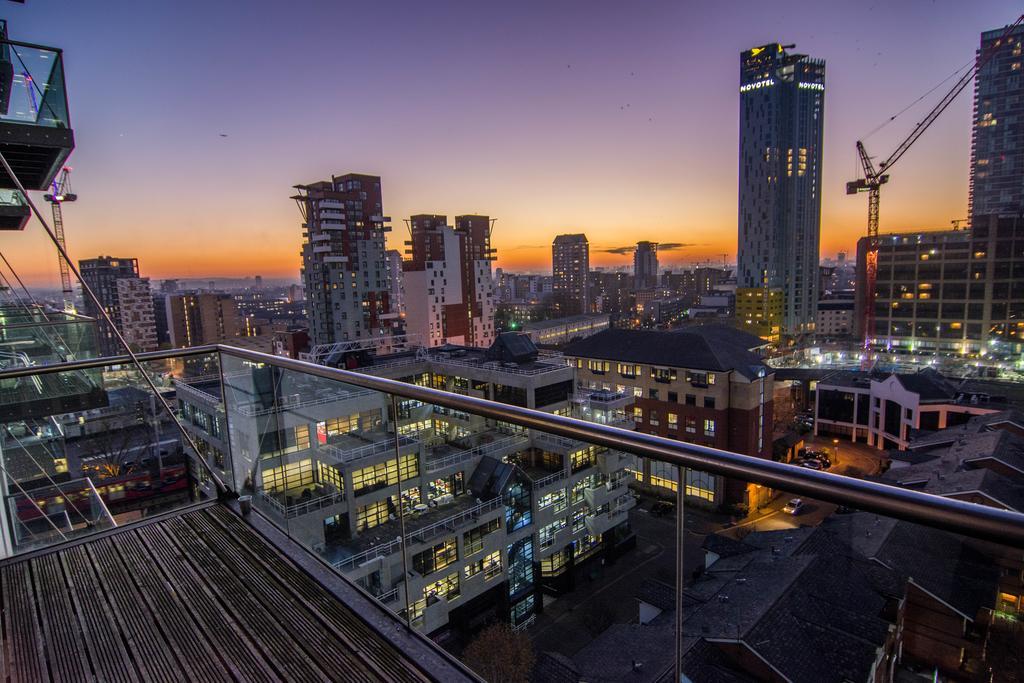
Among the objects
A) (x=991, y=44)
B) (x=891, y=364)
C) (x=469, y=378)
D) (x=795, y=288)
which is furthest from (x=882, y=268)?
(x=469, y=378)

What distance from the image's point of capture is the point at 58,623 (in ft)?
7.77

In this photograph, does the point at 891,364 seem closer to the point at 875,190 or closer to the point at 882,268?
the point at 882,268

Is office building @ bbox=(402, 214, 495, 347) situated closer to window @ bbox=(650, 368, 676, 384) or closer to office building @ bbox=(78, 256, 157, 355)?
window @ bbox=(650, 368, 676, 384)

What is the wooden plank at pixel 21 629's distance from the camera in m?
2.07

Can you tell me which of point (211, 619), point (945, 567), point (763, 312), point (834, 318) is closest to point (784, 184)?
point (763, 312)

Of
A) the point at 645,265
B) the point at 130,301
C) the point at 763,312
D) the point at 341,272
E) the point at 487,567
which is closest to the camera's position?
the point at 487,567

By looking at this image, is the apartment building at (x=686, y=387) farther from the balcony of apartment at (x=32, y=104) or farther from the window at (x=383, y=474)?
the window at (x=383, y=474)

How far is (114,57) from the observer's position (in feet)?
67.2

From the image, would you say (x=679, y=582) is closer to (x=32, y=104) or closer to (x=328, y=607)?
(x=328, y=607)

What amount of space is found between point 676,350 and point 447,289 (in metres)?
35.7

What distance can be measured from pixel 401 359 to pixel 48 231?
26624 millimetres

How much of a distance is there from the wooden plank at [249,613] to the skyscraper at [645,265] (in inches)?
6890

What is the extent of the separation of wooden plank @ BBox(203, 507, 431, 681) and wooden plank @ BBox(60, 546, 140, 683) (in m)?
0.66

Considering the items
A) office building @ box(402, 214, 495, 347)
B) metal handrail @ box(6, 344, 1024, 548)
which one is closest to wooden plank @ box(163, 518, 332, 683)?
metal handrail @ box(6, 344, 1024, 548)
